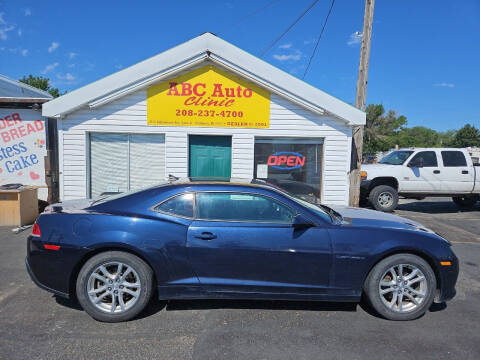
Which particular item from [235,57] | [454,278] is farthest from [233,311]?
[235,57]

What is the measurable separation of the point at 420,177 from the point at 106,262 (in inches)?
371

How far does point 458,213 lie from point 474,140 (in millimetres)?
71552

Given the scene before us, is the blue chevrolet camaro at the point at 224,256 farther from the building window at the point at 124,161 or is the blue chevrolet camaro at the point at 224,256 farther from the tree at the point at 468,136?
the tree at the point at 468,136

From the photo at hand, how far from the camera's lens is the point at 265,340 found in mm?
2740

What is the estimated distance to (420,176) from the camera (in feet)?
30.6

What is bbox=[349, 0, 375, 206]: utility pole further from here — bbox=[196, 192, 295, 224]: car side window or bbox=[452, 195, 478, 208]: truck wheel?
bbox=[196, 192, 295, 224]: car side window

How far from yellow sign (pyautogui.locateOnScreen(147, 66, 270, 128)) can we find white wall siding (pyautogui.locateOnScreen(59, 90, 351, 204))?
0.17m

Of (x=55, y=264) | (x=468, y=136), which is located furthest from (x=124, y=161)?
(x=468, y=136)

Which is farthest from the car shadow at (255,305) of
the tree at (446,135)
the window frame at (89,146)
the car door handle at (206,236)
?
the tree at (446,135)

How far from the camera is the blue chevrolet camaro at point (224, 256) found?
3.00 meters

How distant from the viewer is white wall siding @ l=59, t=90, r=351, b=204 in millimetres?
7293

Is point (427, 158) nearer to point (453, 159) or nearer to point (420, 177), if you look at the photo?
point (420, 177)

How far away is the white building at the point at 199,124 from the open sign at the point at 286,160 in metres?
0.03

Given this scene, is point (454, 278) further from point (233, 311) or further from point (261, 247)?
point (233, 311)
